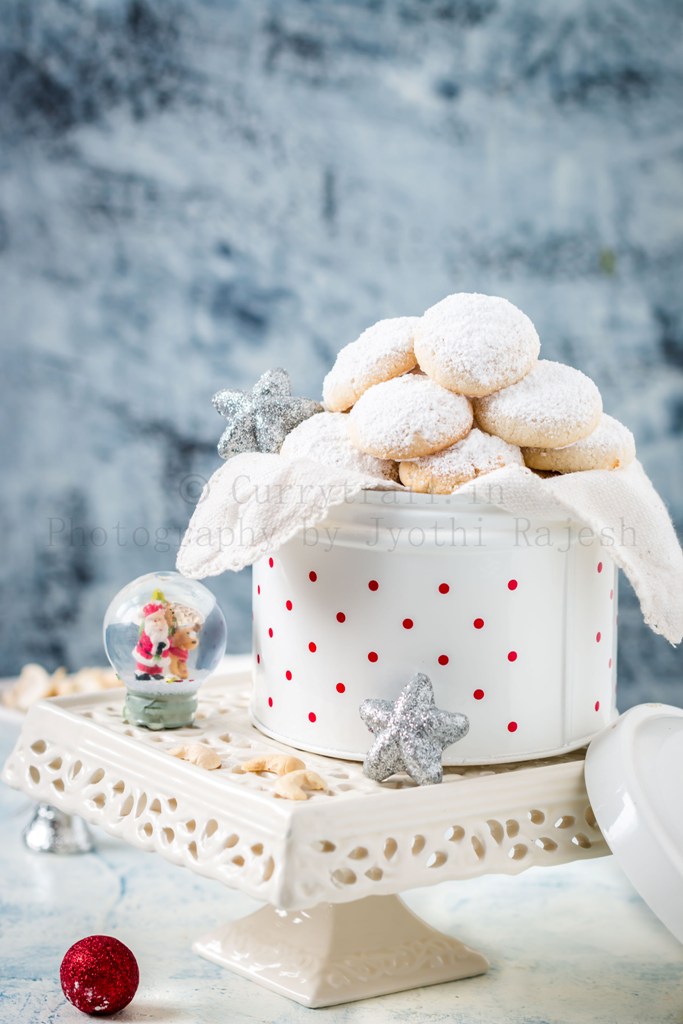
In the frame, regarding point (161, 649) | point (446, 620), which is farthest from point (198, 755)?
point (446, 620)

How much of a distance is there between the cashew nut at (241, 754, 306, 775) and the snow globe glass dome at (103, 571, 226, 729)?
0.19 meters

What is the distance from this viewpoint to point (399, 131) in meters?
3.02

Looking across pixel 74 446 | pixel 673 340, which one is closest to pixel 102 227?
pixel 74 446

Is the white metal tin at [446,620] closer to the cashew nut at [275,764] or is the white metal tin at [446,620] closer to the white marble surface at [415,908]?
the cashew nut at [275,764]

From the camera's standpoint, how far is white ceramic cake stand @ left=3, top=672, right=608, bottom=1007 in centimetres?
116

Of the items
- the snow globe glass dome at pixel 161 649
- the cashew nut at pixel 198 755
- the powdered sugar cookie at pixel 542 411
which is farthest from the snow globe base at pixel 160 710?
the powdered sugar cookie at pixel 542 411

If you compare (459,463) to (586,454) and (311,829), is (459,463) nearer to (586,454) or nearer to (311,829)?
(586,454)

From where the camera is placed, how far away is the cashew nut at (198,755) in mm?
1294

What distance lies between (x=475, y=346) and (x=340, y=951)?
691 mm

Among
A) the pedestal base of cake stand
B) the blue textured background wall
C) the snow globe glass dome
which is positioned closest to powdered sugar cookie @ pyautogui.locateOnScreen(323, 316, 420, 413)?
the snow globe glass dome

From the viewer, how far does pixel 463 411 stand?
1334mm

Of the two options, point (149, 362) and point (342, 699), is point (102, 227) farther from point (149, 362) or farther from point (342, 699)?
point (342, 699)

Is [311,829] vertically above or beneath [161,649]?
beneath

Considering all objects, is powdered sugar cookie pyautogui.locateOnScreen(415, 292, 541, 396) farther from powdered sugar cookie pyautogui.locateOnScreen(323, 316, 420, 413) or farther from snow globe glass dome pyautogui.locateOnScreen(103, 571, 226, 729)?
snow globe glass dome pyautogui.locateOnScreen(103, 571, 226, 729)
